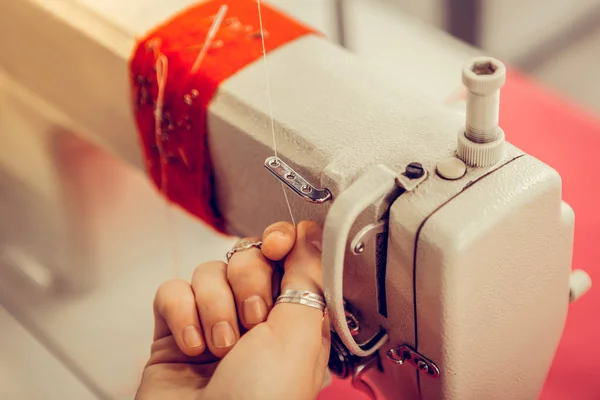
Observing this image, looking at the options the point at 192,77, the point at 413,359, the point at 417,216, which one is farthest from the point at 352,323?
the point at 192,77

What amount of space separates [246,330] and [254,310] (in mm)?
40

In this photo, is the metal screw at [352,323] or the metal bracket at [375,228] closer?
the metal bracket at [375,228]

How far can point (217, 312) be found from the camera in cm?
72

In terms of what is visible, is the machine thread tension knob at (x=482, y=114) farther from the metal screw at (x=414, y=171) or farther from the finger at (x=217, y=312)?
the finger at (x=217, y=312)

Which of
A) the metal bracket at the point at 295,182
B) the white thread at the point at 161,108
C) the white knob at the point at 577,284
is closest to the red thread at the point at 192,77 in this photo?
the white thread at the point at 161,108

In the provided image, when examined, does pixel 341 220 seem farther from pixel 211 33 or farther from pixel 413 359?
pixel 211 33

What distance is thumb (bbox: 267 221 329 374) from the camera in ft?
2.21

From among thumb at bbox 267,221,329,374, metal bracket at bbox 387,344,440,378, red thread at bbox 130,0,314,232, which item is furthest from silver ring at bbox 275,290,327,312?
red thread at bbox 130,0,314,232

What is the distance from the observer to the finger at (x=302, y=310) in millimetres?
673

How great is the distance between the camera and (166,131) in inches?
36.8

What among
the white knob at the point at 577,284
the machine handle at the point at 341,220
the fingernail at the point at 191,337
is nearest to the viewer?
the machine handle at the point at 341,220

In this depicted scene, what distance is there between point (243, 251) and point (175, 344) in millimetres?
122

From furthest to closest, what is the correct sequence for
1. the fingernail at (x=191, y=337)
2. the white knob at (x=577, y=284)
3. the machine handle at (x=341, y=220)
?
the white knob at (x=577, y=284) < the fingernail at (x=191, y=337) < the machine handle at (x=341, y=220)

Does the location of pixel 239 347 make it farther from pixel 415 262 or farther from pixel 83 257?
pixel 83 257
